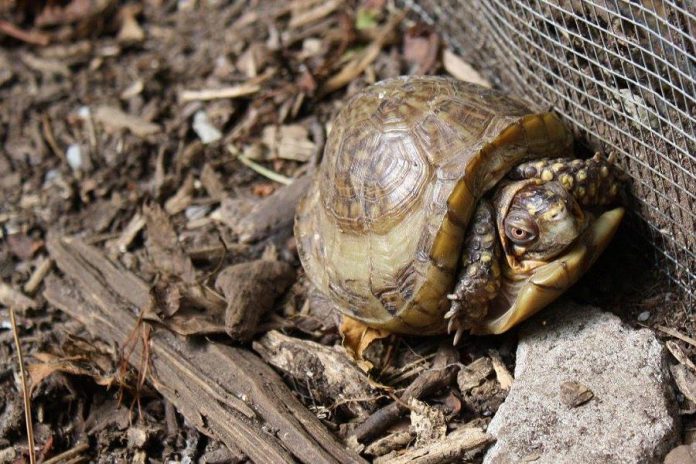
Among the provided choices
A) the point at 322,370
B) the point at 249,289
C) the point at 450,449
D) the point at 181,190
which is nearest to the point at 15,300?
the point at 181,190

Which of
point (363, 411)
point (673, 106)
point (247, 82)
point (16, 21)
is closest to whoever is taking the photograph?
point (673, 106)

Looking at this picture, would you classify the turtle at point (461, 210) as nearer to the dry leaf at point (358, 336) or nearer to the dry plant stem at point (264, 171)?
the dry leaf at point (358, 336)

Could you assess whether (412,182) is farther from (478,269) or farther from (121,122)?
(121,122)

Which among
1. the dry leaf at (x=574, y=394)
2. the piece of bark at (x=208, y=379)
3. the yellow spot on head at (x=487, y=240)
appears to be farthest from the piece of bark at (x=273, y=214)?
the dry leaf at (x=574, y=394)

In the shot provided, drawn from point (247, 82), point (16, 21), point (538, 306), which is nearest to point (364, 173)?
point (538, 306)

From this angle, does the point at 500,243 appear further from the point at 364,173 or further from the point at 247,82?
the point at 247,82

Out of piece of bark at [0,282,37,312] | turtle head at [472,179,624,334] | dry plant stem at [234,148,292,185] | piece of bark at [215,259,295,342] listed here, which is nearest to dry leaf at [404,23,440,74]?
dry plant stem at [234,148,292,185]
